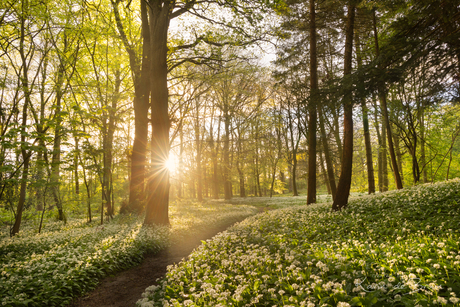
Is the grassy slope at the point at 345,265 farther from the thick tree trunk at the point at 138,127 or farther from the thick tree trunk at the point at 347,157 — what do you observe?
the thick tree trunk at the point at 138,127

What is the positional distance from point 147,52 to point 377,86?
11414 millimetres

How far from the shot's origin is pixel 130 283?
5.88m

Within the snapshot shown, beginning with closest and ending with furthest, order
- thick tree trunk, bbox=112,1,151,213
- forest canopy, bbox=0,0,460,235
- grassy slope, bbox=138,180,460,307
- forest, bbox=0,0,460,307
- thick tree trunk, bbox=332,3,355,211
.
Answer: grassy slope, bbox=138,180,460,307 → forest, bbox=0,0,460,307 → forest canopy, bbox=0,0,460,235 → thick tree trunk, bbox=332,3,355,211 → thick tree trunk, bbox=112,1,151,213

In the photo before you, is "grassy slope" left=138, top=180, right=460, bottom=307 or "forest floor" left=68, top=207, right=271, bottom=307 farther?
"forest floor" left=68, top=207, right=271, bottom=307

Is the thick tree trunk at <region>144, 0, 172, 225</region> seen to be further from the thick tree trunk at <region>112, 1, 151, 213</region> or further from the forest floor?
the thick tree trunk at <region>112, 1, 151, 213</region>

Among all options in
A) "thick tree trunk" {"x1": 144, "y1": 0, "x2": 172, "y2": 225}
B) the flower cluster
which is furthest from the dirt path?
"thick tree trunk" {"x1": 144, "y1": 0, "x2": 172, "y2": 225}

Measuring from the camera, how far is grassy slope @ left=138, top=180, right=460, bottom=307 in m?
2.75

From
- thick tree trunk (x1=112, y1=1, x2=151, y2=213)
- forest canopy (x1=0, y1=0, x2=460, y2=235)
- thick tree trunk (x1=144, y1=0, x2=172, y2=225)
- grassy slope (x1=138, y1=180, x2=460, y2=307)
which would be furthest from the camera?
thick tree trunk (x1=112, y1=1, x2=151, y2=213)

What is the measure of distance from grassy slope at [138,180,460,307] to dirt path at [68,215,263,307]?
0.99m

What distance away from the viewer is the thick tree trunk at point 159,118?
10.4 meters

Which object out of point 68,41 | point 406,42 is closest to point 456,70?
point 406,42

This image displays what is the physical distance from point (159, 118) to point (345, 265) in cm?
919

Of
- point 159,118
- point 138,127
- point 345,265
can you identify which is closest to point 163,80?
point 159,118

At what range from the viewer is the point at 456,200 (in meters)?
6.45
